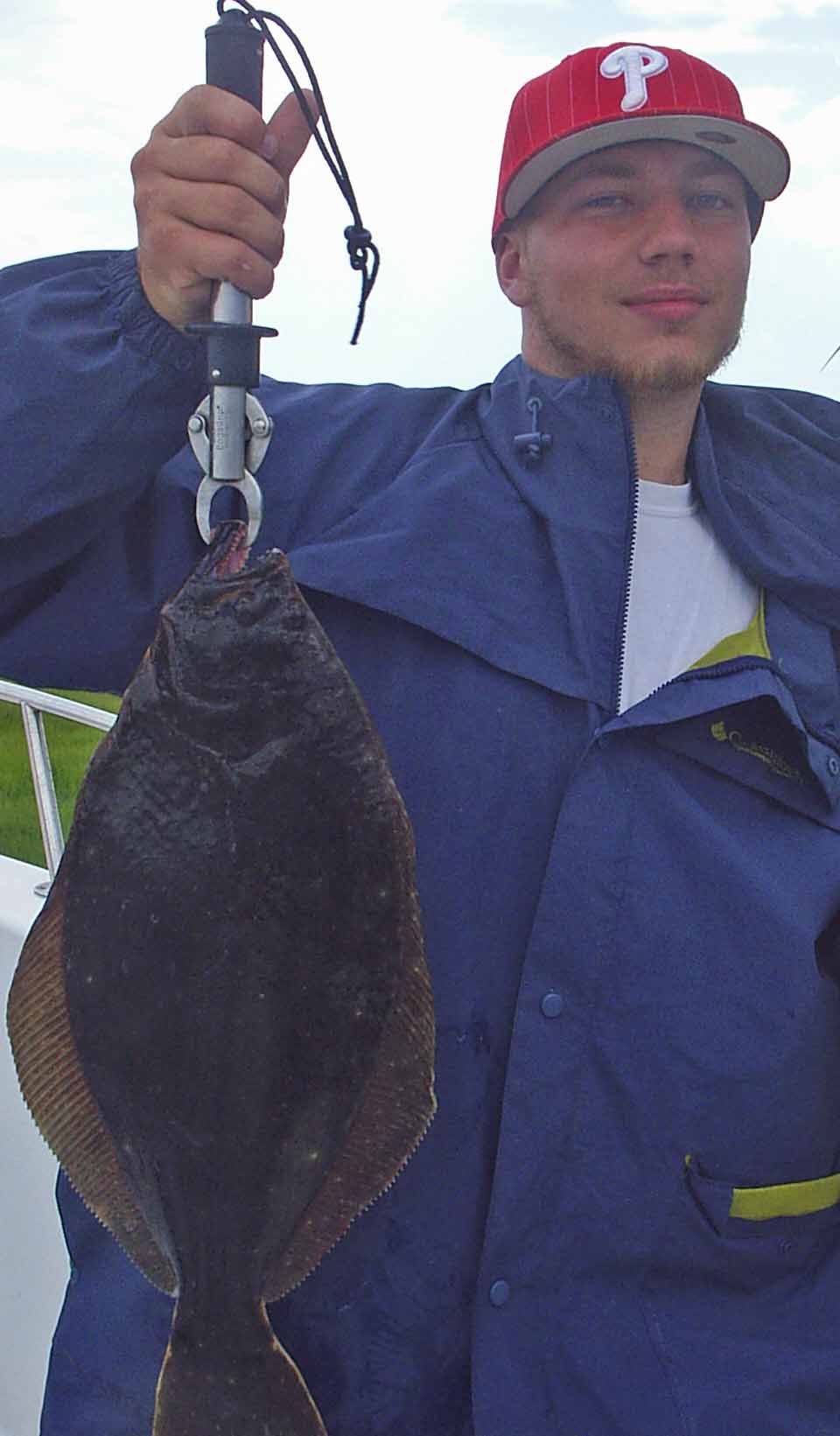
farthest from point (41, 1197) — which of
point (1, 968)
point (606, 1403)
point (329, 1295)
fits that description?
point (606, 1403)

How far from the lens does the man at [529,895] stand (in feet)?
5.19

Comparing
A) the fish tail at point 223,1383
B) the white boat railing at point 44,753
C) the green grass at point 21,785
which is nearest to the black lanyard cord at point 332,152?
the fish tail at point 223,1383

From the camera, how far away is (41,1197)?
→ 106 inches

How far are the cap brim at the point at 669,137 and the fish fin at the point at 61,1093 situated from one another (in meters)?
1.50

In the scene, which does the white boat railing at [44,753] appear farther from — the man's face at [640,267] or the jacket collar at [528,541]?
the man's face at [640,267]

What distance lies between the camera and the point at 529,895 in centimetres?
165

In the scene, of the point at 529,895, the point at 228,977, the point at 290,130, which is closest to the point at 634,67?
the point at 290,130

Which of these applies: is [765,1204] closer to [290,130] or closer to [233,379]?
[233,379]

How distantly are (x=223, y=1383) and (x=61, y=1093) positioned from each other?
34 centimetres

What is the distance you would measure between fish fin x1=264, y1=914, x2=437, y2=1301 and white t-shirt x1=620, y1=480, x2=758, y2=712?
764 mm

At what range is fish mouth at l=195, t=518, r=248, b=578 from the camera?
4.22ft

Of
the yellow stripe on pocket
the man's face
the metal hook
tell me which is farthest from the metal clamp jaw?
the yellow stripe on pocket

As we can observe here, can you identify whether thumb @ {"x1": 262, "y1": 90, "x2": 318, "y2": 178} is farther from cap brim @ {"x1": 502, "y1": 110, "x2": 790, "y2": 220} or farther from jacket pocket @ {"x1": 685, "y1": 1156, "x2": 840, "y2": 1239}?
jacket pocket @ {"x1": 685, "y1": 1156, "x2": 840, "y2": 1239}

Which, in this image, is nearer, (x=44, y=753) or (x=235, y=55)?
(x=235, y=55)
